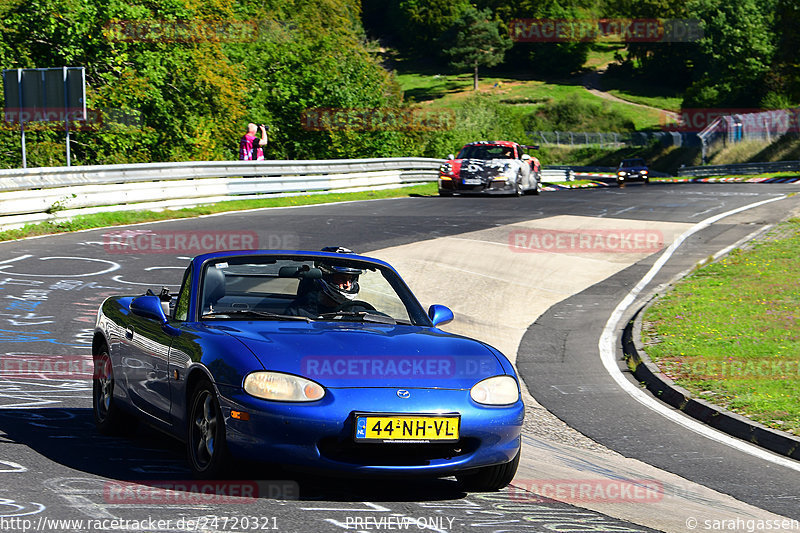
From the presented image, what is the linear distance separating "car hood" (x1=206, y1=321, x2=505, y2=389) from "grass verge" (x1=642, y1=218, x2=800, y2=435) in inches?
168

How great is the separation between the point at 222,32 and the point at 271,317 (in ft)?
105

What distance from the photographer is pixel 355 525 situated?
16.7 feet

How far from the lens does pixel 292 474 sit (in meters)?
6.06

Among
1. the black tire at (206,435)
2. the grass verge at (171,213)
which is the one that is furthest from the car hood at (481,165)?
the black tire at (206,435)

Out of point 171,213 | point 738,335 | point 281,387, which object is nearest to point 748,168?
point 171,213

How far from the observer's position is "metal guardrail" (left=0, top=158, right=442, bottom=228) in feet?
62.2

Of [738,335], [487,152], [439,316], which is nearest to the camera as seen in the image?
[439,316]

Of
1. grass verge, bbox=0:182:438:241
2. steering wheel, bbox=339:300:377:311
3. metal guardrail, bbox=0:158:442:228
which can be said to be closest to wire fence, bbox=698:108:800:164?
metal guardrail, bbox=0:158:442:228

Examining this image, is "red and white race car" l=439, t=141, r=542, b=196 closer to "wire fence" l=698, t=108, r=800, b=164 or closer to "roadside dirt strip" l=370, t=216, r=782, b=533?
"roadside dirt strip" l=370, t=216, r=782, b=533

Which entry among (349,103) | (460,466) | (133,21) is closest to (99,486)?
(460,466)

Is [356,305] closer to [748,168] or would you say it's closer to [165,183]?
[165,183]

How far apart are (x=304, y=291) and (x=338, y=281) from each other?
0.94 feet

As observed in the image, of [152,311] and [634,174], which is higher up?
[152,311]

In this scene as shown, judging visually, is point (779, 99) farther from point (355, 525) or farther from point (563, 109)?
point (355, 525)
